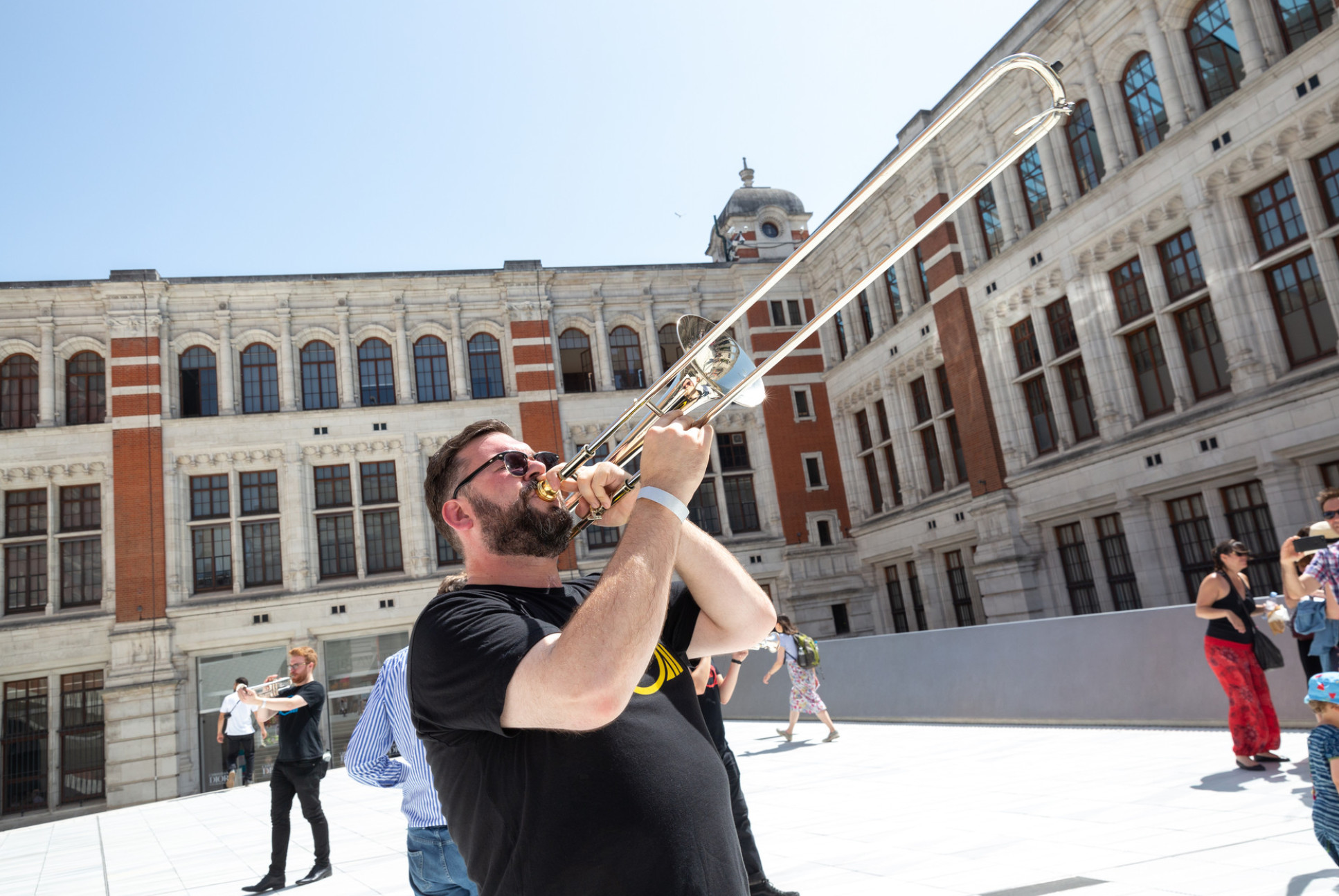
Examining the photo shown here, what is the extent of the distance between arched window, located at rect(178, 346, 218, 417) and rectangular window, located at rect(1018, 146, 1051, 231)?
74.1 feet

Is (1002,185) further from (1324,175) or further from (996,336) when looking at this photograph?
(1324,175)

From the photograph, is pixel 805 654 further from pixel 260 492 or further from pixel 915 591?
pixel 260 492

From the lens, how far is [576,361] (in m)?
30.1

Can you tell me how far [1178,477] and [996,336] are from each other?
20.3 feet

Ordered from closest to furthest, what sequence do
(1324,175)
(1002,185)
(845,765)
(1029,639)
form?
(845,765) < (1029,639) < (1324,175) < (1002,185)

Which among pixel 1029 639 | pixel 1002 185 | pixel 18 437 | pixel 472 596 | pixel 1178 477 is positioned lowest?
pixel 1029 639

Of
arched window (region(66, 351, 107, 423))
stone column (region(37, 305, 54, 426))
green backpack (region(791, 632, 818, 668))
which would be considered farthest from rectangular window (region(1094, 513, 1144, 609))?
Result: stone column (region(37, 305, 54, 426))

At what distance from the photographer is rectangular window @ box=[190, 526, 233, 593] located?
25.6 m

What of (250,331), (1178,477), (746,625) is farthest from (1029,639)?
(250,331)

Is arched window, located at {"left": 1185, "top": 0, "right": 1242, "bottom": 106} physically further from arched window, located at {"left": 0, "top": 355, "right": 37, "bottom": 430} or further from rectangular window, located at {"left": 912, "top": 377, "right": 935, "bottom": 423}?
arched window, located at {"left": 0, "top": 355, "right": 37, "bottom": 430}

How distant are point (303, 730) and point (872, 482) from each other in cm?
2354

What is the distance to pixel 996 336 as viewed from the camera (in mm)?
22266

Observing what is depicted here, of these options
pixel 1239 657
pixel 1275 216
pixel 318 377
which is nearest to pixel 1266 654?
pixel 1239 657

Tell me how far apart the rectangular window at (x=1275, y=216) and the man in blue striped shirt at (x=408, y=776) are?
16231mm
